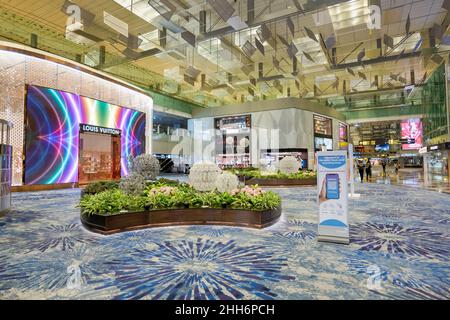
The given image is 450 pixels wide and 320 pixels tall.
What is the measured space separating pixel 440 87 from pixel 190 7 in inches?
675

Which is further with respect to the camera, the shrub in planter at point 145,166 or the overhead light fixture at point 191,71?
the overhead light fixture at point 191,71

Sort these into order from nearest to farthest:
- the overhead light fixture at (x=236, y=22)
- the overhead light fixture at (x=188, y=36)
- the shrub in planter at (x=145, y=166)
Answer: the shrub in planter at (x=145, y=166) < the overhead light fixture at (x=236, y=22) < the overhead light fixture at (x=188, y=36)

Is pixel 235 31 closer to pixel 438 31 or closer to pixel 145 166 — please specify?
pixel 145 166

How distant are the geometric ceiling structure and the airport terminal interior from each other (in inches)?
3.7

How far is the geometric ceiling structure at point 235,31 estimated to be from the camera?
9.96m

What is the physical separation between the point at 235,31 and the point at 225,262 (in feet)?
31.7

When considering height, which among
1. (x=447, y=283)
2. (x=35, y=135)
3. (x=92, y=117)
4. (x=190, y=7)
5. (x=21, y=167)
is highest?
(x=190, y=7)

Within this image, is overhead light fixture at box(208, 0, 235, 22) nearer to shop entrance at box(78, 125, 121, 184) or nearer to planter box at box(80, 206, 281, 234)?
planter box at box(80, 206, 281, 234)

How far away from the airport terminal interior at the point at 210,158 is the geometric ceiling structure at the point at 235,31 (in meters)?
0.09

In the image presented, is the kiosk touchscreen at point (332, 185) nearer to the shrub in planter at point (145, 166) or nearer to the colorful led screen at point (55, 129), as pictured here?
the shrub in planter at point (145, 166)

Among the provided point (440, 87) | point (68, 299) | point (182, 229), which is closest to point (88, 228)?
point (182, 229)

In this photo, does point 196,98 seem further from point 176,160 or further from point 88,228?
point 88,228

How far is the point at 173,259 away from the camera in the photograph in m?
3.26

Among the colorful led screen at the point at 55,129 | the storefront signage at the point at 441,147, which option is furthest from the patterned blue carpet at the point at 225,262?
the storefront signage at the point at 441,147
